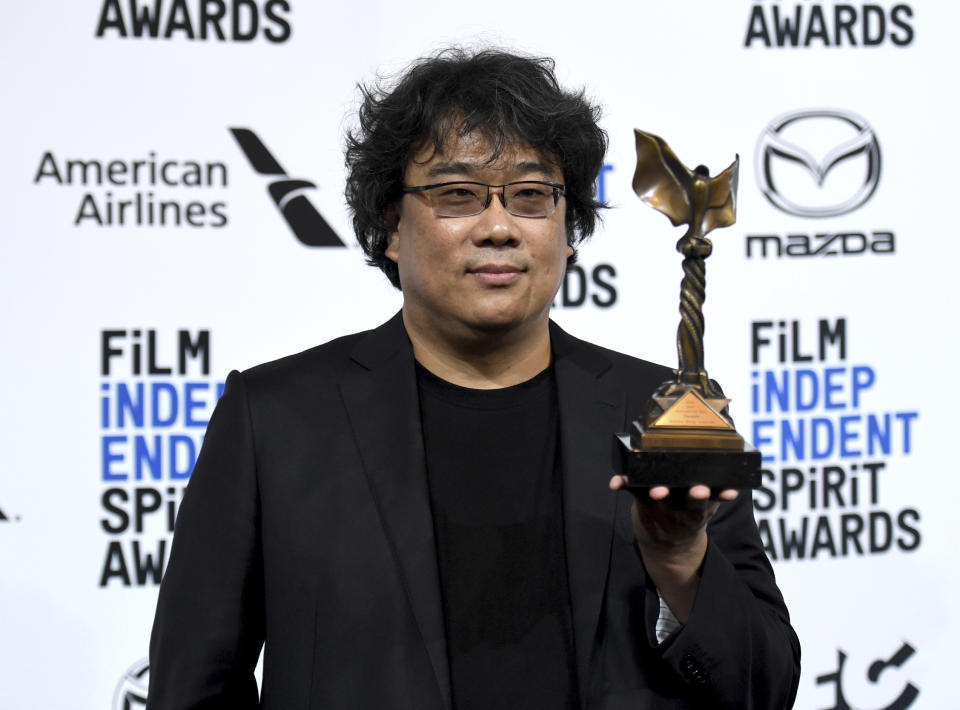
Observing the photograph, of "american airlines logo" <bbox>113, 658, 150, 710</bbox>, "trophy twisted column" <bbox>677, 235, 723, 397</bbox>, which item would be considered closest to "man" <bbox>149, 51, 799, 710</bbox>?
"trophy twisted column" <bbox>677, 235, 723, 397</bbox>

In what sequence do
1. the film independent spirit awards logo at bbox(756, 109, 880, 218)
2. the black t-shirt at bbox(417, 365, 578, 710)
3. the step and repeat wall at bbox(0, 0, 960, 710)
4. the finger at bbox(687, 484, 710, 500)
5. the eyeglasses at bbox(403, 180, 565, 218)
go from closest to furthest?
the finger at bbox(687, 484, 710, 500) → the black t-shirt at bbox(417, 365, 578, 710) → the eyeglasses at bbox(403, 180, 565, 218) → the step and repeat wall at bbox(0, 0, 960, 710) → the film independent spirit awards logo at bbox(756, 109, 880, 218)

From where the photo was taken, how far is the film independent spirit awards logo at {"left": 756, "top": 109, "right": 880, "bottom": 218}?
8.23 feet

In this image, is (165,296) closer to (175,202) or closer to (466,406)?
(175,202)

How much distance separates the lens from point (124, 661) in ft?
7.69

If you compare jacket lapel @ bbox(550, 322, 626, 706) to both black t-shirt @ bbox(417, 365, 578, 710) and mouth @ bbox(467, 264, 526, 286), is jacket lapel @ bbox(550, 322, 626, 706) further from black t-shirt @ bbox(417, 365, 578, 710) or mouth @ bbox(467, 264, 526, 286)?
mouth @ bbox(467, 264, 526, 286)

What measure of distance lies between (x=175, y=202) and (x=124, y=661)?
1.09 m

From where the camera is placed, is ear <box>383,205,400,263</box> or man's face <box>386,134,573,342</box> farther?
ear <box>383,205,400,263</box>

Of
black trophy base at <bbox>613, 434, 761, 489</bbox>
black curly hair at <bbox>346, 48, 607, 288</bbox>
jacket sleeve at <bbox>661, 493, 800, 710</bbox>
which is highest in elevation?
black curly hair at <bbox>346, 48, 607, 288</bbox>

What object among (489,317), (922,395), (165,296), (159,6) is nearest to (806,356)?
(922,395)

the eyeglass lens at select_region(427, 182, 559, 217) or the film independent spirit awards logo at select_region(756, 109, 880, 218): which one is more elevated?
the film independent spirit awards logo at select_region(756, 109, 880, 218)

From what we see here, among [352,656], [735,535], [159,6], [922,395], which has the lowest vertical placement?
[352,656]

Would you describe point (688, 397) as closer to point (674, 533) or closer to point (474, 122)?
point (674, 533)

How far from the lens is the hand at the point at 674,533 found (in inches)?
42.9

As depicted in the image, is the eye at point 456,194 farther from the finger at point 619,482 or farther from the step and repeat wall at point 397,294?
the step and repeat wall at point 397,294
